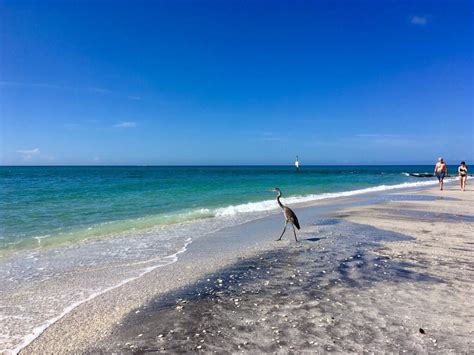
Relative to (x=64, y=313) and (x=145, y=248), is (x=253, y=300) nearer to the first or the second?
(x=64, y=313)

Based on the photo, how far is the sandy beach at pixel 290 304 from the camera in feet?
15.6

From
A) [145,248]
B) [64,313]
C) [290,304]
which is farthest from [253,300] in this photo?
[145,248]

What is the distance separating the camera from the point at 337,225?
14289 mm

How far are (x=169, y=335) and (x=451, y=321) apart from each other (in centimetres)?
380

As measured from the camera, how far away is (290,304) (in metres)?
5.94

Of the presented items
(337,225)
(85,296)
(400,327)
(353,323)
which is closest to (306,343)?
(353,323)

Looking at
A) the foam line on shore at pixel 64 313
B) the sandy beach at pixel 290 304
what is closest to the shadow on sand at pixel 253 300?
the sandy beach at pixel 290 304

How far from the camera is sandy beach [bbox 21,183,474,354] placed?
15.6 ft

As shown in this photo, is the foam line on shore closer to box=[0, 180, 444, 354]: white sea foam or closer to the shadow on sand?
box=[0, 180, 444, 354]: white sea foam

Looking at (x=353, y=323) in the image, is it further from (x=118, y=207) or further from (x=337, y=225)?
(x=118, y=207)

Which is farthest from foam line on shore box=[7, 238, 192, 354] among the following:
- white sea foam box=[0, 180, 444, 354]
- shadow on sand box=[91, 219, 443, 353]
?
shadow on sand box=[91, 219, 443, 353]

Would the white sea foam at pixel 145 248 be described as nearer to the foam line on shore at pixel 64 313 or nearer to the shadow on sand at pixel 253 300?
the foam line on shore at pixel 64 313

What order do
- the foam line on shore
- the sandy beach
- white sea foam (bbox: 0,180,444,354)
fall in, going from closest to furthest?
the sandy beach
the foam line on shore
white sea foam (bbox: 0,180,444,354)

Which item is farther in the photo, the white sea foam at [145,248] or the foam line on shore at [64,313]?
the white sea foam at [145,248]
